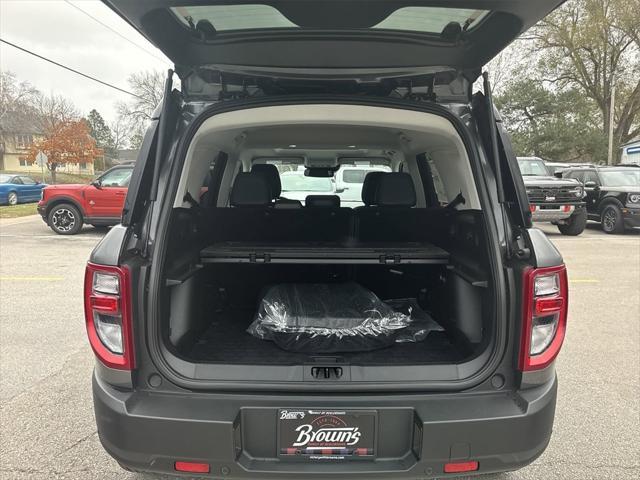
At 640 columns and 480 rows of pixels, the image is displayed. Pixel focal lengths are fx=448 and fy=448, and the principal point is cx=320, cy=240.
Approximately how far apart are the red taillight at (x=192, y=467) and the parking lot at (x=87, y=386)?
0.79 metres

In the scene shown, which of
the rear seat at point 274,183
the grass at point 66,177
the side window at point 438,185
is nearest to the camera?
the side window at point 438,185

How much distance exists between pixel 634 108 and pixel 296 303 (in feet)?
110

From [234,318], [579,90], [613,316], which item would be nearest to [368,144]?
[234,318]

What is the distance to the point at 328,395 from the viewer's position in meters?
1.64

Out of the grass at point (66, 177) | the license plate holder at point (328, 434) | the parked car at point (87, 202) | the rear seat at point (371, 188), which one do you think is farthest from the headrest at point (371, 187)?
the grass at point (66, 177)

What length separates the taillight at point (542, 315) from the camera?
1645 millimetres

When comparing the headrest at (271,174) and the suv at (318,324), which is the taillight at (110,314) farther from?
the headrest at (271,174)

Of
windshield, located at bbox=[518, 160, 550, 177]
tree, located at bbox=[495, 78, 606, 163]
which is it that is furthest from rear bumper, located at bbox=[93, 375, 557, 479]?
tree, located at bbox=[495, 78, 606, 163]

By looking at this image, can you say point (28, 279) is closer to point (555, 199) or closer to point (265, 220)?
point (265, 220)

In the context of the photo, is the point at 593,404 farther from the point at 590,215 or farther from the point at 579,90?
the point at 579,90

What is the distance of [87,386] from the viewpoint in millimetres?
3037

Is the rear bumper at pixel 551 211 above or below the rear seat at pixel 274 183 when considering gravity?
below

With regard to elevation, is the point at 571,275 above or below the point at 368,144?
below

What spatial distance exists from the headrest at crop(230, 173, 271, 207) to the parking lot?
1.58 m
